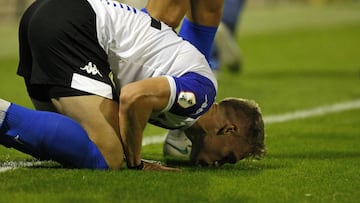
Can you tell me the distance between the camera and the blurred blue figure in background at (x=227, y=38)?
33.4ft

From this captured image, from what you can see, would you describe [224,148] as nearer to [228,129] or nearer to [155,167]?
[228,129]

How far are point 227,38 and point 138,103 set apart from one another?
225 inches

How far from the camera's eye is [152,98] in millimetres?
4602

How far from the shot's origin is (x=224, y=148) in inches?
200

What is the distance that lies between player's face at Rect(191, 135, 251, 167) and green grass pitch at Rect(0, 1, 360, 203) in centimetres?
6

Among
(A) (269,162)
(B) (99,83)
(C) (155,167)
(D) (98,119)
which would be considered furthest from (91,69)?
(A) (269,162)

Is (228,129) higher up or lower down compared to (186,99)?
lower down

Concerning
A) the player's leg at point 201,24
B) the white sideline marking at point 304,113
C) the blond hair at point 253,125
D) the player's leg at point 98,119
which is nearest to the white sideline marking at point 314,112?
the white sideline marking at point 304,113

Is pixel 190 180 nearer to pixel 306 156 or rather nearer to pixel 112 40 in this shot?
pixel 112 40

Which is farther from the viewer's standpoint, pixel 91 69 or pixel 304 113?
pixel 304 113

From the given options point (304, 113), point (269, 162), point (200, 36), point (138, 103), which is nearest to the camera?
point (138, 103)

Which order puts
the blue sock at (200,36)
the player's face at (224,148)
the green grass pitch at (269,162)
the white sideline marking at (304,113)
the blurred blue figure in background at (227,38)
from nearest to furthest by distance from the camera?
1. the green grass pitch at (269,162)
2. the player's face at (224,148)
3. the blue sock at (200,36)
4. the white sideline marking at (304,113)
5. the blurred blue figure in background at (227,38)

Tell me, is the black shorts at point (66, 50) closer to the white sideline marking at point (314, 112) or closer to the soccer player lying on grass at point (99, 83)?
the soccer player lying on grass at point (99, 83)

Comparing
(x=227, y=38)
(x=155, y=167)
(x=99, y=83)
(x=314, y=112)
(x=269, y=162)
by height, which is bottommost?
(x=227, y=38)
